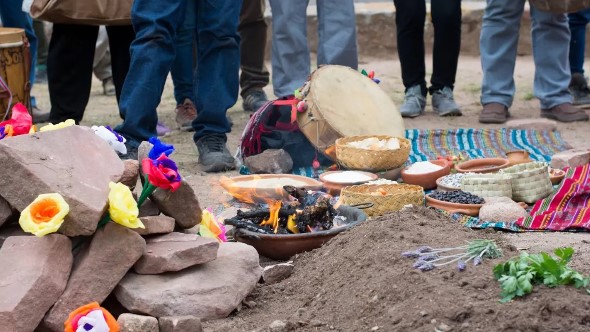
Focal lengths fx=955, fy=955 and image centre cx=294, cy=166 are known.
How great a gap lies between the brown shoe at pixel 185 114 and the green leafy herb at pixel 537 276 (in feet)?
13.6

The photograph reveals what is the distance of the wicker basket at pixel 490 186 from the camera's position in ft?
14.3

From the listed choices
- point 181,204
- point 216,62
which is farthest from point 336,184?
point 181,204

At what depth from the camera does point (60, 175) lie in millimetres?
2869

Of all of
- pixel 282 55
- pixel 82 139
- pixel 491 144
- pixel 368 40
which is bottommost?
pixel 368 40

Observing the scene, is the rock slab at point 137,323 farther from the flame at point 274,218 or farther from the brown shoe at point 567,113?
the brown shoe at point 567,113

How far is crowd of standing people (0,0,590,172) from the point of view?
483cm

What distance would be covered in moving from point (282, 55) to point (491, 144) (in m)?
1.40

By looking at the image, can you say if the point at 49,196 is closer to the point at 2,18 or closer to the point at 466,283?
the point at 466,283

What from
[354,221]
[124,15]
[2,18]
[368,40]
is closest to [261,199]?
[354,221]

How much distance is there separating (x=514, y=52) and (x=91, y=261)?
14.5 feet

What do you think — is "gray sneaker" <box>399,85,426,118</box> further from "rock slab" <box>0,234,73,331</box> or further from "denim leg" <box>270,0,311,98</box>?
"rock slab" <box>0,234,73,331</box>

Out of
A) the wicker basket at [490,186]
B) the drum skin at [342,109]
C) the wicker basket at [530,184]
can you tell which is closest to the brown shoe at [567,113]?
the drum skin at [342,109]

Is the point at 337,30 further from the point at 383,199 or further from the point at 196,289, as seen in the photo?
the point at 196,289

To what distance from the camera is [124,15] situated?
5438 mm
